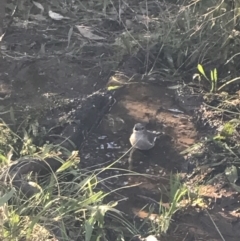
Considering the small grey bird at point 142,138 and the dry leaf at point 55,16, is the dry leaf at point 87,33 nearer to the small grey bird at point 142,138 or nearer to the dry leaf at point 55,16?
the dry leaf at point 55,16

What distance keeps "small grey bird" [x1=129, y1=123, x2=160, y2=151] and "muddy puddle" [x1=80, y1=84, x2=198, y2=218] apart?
0.19 ft

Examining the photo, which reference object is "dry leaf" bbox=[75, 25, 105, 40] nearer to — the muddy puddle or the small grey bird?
the muddy puddle

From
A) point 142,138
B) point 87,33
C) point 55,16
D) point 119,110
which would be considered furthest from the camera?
point 55,16

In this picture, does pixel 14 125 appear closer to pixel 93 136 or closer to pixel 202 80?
pixel 93 136

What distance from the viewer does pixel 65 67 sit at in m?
4.37

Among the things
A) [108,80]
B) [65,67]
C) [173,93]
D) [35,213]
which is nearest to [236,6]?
[173,93]

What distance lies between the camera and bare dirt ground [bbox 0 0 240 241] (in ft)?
9.64

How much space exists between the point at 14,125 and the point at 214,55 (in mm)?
1307

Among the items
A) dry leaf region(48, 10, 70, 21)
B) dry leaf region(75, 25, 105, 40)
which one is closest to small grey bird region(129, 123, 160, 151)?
dry leaf region(75, 25, 105, 40)

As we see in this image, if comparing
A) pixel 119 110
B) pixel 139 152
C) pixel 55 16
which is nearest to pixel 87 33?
pixel 55 16

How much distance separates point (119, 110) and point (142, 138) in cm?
47

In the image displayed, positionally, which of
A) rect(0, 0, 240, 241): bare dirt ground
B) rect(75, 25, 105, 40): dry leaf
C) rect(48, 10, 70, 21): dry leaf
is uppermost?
rect(0, 0, 240, 241): bare dirt ground

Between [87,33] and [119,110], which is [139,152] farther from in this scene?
[87,33]

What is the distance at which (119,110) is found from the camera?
3754mm
